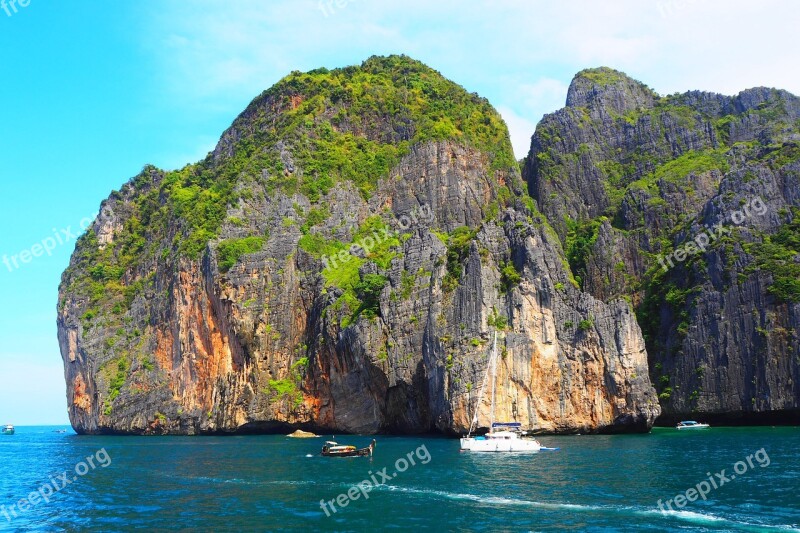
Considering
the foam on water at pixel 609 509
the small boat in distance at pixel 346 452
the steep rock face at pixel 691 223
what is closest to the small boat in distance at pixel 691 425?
the steep rock face at pixel 691 223

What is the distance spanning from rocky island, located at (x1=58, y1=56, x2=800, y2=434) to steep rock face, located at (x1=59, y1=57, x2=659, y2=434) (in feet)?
1.20

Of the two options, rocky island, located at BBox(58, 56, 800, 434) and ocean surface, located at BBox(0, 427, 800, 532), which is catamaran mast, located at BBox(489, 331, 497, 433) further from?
ocean surface, located at BBox(0, 427, 800, 532)

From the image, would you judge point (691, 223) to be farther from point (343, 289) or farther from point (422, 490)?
point (422, 490)

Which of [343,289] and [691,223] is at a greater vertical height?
[691,223]

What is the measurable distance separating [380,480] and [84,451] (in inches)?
1958

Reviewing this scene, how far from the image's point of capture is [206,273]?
110438mm

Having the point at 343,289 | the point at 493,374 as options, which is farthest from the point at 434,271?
the point at 493,374

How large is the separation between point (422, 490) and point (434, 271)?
48.4 metres

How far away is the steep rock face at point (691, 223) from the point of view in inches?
3974

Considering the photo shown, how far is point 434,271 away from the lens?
297 feet

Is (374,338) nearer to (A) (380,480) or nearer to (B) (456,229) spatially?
(B) (456,229)

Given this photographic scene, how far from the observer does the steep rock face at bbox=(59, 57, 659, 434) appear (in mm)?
84000

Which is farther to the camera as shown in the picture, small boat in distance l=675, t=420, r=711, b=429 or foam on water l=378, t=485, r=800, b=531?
small boat in distance l=675, t=420, r=711, b=429

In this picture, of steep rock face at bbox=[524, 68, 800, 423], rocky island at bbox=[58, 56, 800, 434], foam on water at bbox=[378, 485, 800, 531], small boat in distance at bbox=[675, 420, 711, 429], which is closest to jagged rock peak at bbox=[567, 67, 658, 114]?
steep rock face at bbox=[524, 68, 800, 423]
